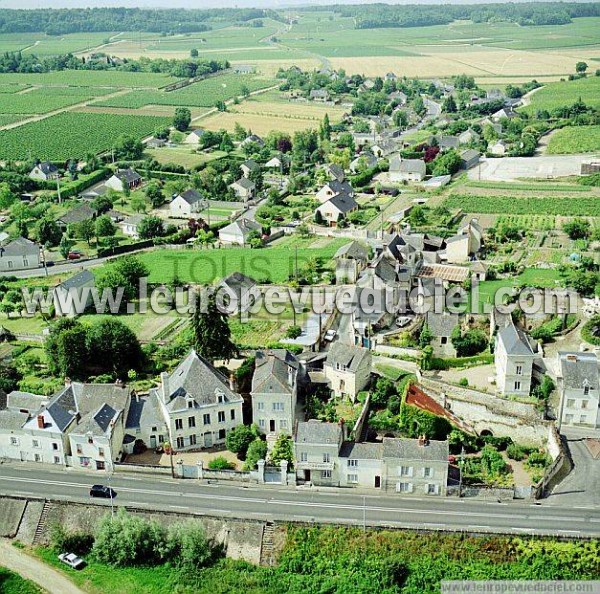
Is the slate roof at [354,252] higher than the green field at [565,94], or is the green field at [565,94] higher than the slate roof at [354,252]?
the green field at [565,94]

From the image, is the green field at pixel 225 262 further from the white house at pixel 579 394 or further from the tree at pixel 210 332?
the white house at pixel 579 394

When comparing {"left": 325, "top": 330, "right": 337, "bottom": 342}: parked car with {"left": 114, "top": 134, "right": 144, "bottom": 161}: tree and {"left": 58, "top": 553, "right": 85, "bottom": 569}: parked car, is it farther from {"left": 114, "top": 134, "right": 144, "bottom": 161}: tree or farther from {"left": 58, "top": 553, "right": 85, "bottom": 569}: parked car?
{"left": 114, "top": 134, "right": 144, "bottom": 161}: tree

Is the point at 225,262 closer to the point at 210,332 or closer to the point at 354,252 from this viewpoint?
the point at 354,252

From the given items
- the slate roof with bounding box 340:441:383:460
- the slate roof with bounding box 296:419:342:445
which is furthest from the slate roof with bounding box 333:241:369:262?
the slate roof with bounding box 340:441:383:460

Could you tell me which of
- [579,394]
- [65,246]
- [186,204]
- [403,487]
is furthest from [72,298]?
[579,394]

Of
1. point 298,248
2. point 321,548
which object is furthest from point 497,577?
point 298,248

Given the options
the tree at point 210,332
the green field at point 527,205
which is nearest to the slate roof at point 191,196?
the green field at point 527,205
